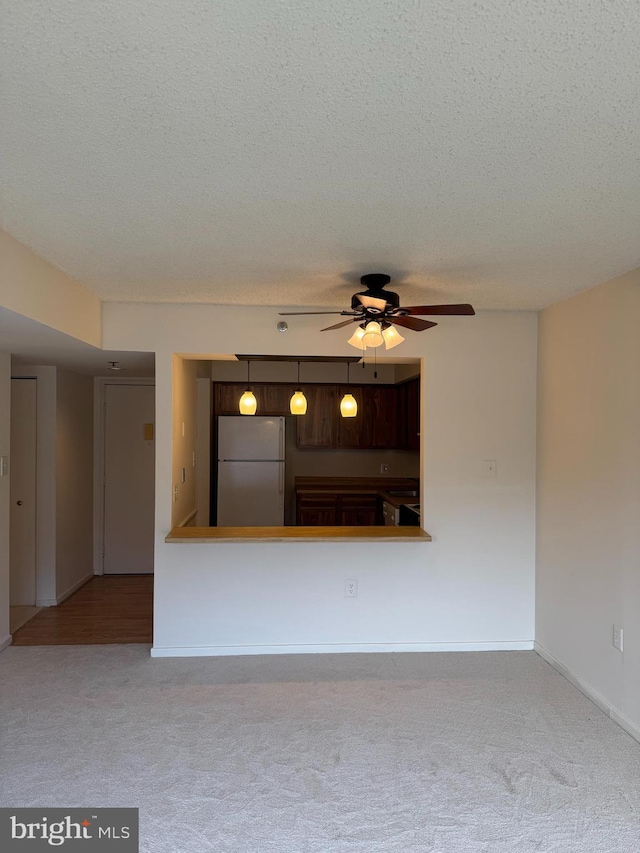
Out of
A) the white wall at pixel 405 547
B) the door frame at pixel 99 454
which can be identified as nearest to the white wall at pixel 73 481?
the door frame at pixel 99 454

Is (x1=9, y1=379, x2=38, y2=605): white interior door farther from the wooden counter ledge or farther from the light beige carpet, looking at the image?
the wooden counter ledge

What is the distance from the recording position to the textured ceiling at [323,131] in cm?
108

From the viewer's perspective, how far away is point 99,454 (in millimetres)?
5531

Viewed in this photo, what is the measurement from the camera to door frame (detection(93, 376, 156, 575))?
5.49 metres

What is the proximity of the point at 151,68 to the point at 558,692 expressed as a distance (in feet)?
11.5

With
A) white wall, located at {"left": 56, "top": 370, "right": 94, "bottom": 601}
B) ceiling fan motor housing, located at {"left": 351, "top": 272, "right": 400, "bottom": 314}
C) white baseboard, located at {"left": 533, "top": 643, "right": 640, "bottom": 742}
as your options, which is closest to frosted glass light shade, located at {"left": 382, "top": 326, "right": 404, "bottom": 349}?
ceiling fan motor housing, located at {"left": 351, "top": 272, "right": 400, "bottom": 314}

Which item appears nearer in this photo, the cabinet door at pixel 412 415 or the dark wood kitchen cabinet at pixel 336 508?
the cabinet door at pixel 412 415

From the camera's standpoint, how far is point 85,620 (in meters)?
4.25

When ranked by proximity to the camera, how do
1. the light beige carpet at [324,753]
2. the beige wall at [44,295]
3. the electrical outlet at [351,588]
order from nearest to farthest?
the light beige carpet at [324,753] < the beige wall at [44,295] < the electrical outlet at [351,588]

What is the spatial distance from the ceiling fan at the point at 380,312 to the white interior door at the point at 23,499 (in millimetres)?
3144

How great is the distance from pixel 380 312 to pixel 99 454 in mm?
3977

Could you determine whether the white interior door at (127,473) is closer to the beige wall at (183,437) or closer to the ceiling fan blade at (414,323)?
the beige wall at (183,437)

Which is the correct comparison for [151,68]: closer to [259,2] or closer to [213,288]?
[259,2]

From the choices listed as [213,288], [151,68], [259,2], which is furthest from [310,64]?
[213,288]
